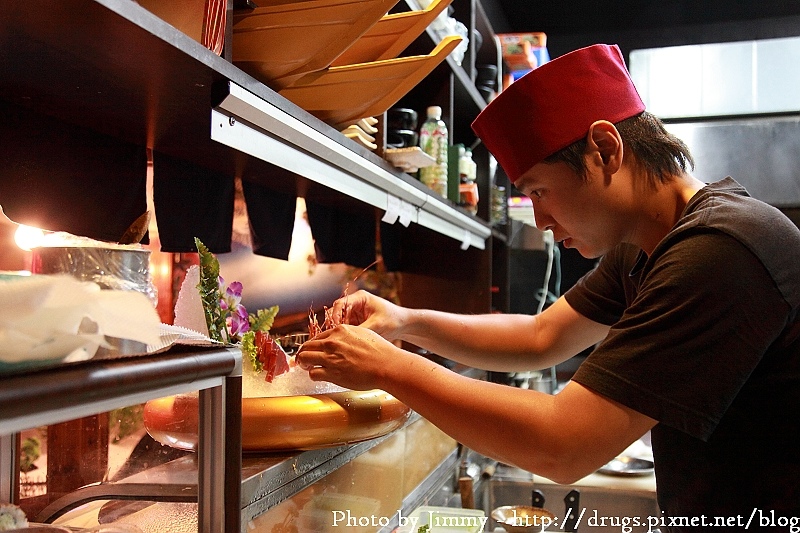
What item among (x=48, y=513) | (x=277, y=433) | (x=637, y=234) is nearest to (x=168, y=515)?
(x=48, y=513)

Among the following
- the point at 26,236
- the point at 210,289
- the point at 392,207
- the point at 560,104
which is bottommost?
the point at 210,289

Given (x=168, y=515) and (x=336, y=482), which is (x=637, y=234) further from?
(x=168, y=515)

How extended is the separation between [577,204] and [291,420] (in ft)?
2.48

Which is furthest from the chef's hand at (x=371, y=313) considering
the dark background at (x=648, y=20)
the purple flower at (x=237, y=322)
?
the dark background at (x=648, y=20)

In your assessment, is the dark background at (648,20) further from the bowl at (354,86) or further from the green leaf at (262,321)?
the green leaf at (262,321)

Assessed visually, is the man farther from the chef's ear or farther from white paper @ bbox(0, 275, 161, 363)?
white paper @ bbox(0, 275, 161, 363)

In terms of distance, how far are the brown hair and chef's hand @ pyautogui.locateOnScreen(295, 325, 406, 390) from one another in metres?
0.55

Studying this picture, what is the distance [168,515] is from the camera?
855 mm

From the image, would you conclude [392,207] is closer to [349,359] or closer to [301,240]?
[349,359]

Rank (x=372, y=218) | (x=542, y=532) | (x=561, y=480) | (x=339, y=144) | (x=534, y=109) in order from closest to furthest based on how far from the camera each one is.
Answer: (x=561, y=480) < (x=339, y=144) < (x=534, y=109) < (x=542, y=532) < (x=372, y=218)

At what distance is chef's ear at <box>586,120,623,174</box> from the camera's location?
1405mm

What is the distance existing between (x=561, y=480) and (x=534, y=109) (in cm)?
78

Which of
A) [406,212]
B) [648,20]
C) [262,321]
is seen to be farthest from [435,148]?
[648,20]

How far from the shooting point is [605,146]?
1.42m
